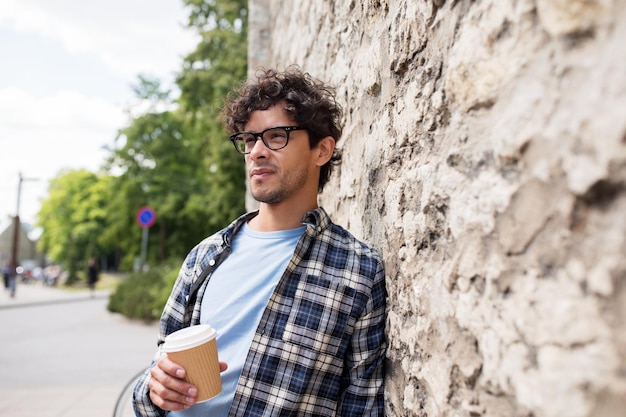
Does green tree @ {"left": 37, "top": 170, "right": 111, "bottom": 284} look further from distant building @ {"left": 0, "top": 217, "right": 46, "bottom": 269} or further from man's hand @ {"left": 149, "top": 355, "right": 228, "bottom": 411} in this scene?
man's hand @ {"left": 149, "top": 355, "right": 228, "bottom": 411}

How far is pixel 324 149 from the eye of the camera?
2102 millimetres

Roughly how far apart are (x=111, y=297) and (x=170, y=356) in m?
10.8

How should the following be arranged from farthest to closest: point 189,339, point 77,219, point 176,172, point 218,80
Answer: point 77,219 → point 176,172 → point 218,80 → point 189,339

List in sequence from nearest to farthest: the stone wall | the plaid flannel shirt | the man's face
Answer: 1. the stone wall
2. the plaid flannel shirt
3. the man's face

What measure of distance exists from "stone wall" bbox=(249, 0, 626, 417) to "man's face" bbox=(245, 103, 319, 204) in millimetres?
304

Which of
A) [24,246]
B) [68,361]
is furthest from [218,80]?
[24,246]

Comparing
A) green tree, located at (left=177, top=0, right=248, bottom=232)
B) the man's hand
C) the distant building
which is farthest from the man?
the distant building

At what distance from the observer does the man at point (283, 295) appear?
162 cm

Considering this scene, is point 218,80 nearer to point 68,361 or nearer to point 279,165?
point 68,361

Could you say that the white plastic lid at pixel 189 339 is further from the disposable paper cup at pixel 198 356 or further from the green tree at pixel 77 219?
the green tree at pixel 77 219

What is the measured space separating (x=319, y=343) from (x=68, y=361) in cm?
616

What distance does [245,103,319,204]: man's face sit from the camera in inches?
75.0

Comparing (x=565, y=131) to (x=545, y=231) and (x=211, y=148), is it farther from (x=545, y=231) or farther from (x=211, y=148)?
(x=211, y=148)

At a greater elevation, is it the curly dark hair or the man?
the curly dark hair
